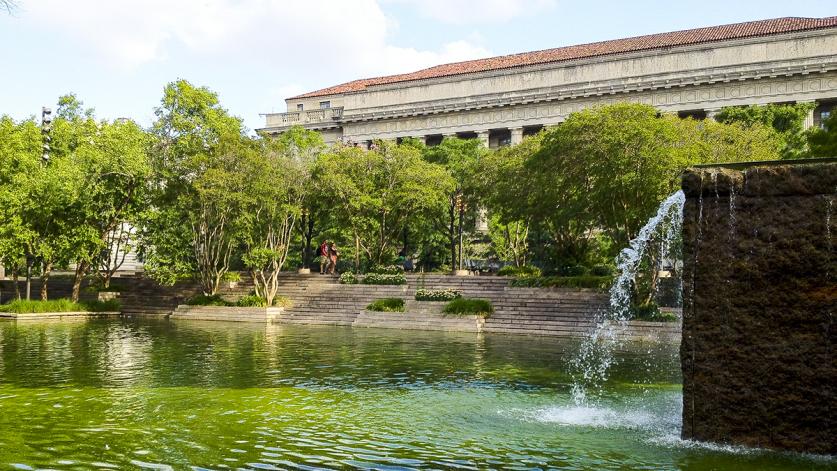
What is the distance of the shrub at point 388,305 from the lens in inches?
1465

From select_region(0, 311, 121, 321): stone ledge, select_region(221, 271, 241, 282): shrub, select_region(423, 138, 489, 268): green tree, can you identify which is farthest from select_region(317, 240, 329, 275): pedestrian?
select_region(0, 311, 121, 321): stone ledge

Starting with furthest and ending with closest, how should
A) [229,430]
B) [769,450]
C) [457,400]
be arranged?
[457,400] → [229,430] → [769,450]

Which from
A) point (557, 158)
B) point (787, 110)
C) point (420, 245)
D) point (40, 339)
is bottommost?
point (40, 339)

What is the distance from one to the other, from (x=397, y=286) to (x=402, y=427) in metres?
29.0

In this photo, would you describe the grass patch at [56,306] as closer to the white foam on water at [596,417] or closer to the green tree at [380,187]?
the green tree at [380,187]

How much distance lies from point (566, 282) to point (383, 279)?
10.5m

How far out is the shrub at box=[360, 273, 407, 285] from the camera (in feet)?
137

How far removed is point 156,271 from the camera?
138 ft

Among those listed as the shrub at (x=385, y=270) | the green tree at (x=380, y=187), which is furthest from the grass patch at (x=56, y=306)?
the shrub at (x=385, y=270)

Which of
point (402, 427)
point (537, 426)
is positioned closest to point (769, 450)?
point (537, 426)

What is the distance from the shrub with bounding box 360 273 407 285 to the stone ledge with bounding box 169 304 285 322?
5.22 meters

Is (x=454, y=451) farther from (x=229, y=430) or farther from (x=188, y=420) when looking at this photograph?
(x=188, y=420)

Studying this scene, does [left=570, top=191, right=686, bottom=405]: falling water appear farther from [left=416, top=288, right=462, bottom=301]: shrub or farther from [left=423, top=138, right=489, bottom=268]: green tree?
[left=423, top=138, right=489, bottom=268]: green tree

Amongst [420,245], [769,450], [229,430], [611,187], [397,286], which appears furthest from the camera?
[420,245]
